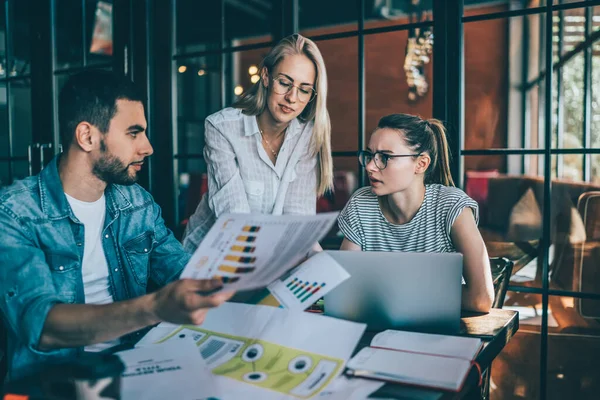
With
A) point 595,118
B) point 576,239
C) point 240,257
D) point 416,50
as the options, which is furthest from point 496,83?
point 240,257

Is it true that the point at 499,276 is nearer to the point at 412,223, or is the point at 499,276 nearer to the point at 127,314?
the point at 412,223

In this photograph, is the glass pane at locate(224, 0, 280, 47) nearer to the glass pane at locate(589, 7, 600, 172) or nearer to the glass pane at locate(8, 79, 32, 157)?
the glass pane at locate(8, 79, 32, 157)

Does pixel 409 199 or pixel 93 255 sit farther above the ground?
pixel 409 199

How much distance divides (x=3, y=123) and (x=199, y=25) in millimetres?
1812

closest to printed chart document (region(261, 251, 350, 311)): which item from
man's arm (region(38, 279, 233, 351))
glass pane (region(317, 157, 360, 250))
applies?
man's arm (region(38, 279, 233, 351))

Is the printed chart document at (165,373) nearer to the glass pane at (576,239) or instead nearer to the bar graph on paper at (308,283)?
the bar graph on paper at (308,283)

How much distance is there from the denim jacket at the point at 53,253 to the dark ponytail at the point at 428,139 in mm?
884

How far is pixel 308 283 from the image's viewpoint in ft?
3.58

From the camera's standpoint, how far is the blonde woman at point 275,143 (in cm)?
199

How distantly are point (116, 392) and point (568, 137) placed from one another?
6.74 metres

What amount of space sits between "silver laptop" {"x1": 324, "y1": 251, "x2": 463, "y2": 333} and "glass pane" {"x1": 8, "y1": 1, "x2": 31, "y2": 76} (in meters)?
3.38

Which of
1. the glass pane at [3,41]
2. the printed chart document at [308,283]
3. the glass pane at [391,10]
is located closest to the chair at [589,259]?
the printed chart document at [308,283]

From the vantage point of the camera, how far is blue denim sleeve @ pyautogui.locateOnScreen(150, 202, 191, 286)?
5.39ft

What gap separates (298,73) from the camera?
1.98 meters
